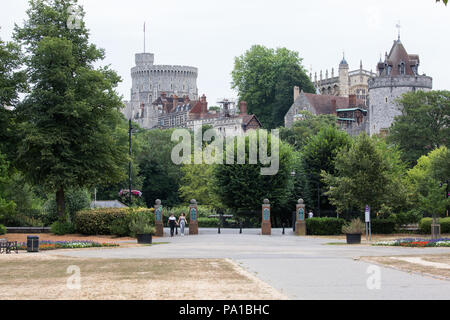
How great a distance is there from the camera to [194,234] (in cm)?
4909

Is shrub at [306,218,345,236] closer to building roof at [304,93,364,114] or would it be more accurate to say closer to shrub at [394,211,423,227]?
shrub at [394,211,423,227]

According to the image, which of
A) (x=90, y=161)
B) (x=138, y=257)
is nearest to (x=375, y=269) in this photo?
(x=138, y=257)

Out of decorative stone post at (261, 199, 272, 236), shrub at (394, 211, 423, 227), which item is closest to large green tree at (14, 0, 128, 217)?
decorative stone post at (261, 199, 272, 236)

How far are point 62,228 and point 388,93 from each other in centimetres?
7561

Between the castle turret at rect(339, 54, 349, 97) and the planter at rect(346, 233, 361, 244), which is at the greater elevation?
the castle turret at rect(339, 54, 349, 97)

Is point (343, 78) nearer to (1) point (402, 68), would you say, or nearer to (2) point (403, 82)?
(1) point (402, 68)

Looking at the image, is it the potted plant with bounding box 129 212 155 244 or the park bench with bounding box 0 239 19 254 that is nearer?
the park bench with bounding box 0 239 19 254

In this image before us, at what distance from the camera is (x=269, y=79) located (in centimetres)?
12412

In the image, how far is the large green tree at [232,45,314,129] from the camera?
124 m

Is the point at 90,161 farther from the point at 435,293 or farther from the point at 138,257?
the point at 435,293

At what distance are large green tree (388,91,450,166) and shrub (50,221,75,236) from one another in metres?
51.8

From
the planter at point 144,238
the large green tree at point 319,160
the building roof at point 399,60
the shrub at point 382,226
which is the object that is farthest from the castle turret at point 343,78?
the planter at point 144,238

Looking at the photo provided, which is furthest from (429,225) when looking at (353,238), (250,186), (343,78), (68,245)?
(343,78)
